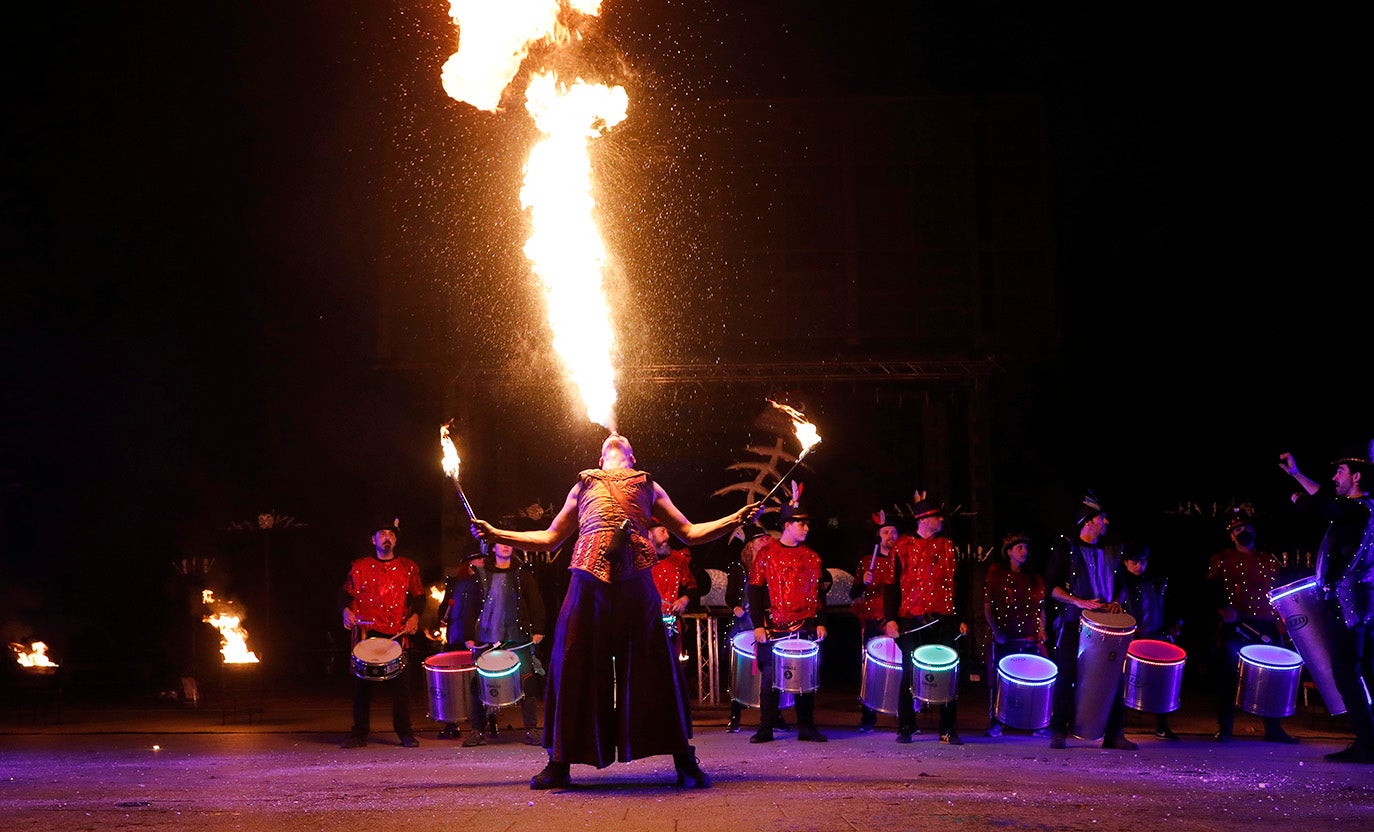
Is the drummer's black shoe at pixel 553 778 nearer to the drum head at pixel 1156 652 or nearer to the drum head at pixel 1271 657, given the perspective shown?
→ the drum head at pixel 1156 652

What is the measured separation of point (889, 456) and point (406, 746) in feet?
31.0

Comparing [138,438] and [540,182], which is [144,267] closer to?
[138,438]

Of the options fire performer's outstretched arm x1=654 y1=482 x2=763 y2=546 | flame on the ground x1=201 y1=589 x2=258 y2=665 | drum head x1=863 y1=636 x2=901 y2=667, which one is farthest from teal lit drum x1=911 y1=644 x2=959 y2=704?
flame on the ground x1=201 y1=589 x2=258 y2=665

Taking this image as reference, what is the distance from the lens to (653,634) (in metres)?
6.73

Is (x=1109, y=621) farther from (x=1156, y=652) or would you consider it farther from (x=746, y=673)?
(x=746, y=673)

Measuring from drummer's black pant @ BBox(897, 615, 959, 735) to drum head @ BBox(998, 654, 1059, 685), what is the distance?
17.7 inches

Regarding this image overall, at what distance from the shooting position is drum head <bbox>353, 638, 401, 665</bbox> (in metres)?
9.93

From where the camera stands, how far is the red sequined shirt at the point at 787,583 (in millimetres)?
10000

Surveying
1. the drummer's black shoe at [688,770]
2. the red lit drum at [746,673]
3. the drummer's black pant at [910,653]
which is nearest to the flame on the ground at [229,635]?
the red lit drum at [746,673]

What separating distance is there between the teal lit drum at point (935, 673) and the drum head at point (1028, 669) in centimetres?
39

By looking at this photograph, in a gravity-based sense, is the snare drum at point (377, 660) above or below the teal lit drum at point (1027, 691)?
above

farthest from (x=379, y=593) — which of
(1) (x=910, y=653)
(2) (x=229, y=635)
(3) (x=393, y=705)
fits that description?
(2) (x=229, y=635)

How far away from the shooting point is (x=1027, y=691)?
9.40m

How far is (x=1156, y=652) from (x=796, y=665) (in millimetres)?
2780
